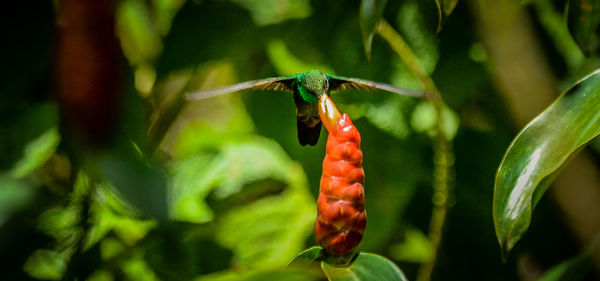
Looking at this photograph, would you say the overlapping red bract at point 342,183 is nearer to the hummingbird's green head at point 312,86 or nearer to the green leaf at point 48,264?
the hummingbird's green head at point 312,86

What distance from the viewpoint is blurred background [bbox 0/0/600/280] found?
0.49 meters

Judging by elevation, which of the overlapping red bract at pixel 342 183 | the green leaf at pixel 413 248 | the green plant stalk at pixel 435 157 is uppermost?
the overlapping red bract at pixel 342 183

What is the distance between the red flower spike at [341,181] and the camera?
275 millimetres

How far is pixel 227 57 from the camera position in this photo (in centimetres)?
68

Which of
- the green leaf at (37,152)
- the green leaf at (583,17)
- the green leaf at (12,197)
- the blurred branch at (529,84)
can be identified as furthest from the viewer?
the blurred branch at (529,84)

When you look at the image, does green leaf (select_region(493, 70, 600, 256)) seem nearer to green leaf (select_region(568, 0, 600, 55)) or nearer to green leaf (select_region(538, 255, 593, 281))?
green leaf (select_region(568, 0, 600, 55))

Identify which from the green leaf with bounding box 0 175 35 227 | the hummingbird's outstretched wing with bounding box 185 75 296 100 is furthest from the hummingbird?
the green leaf with bounding box 0 175 35 227

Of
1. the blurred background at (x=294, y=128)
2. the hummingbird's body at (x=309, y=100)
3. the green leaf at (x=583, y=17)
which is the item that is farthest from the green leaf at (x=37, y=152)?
the green leaf at (x=583, y=17)

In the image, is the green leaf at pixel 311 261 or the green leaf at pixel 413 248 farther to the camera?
the green leaf at pixel 413 248

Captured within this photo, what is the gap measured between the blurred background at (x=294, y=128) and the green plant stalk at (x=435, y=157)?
0.02 metres

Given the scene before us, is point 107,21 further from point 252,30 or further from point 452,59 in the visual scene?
point 452,59

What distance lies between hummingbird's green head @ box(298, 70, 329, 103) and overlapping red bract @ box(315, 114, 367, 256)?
0.11 ft

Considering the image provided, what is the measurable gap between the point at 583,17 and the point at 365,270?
0.27 meters

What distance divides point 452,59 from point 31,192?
0.62 m
